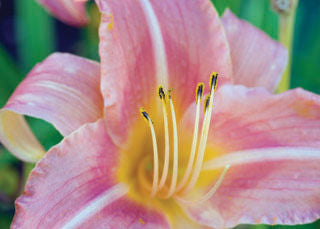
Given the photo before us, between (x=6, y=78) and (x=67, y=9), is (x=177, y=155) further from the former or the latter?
(x=6, y=78)

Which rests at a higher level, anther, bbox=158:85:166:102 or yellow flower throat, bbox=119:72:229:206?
anther, bbox=158:85:166:102

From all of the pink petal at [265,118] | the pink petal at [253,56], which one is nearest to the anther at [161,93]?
the pink petal at [265,118]

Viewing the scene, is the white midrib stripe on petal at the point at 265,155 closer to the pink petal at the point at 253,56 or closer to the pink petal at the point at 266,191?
the pink petal at the point at 266,191

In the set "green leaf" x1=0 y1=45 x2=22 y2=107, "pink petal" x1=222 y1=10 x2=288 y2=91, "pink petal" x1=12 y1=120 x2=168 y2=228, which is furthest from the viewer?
"green leaf" x1=0 y1=45 x2=22 y2=107

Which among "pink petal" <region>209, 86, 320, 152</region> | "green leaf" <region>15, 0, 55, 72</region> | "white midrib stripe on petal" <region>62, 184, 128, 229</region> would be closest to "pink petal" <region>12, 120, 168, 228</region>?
"white midrib stripe on petal" <region>62, 184, 128, 229</region>

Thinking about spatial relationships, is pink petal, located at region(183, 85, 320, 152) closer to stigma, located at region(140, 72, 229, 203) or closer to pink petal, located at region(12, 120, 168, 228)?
stigma, located at region(140, 72, 229, 203)
